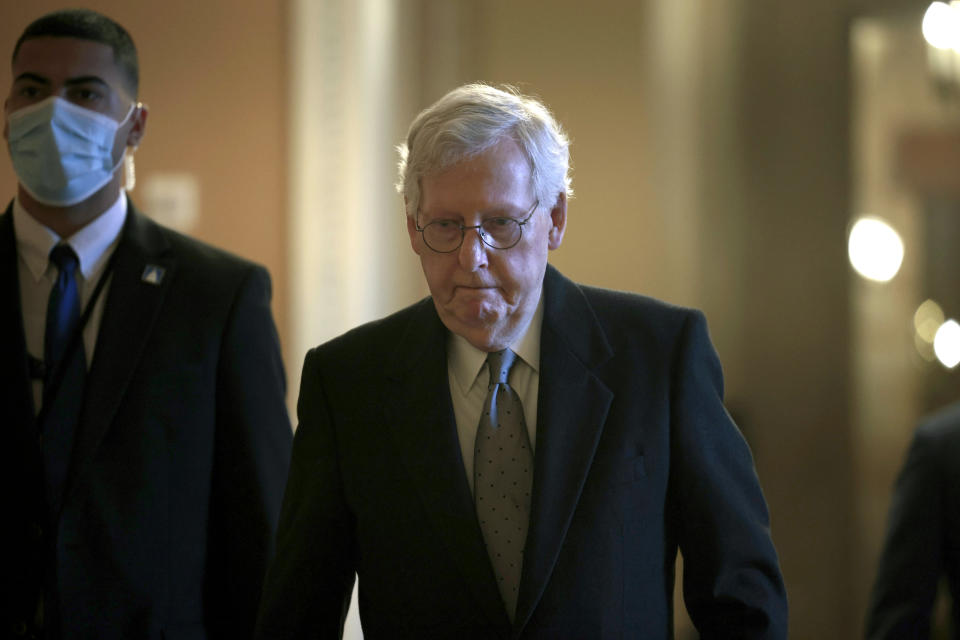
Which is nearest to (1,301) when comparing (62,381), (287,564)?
(62,381)

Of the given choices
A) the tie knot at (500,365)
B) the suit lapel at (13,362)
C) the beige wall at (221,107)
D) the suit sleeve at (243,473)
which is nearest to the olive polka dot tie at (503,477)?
the tie knot at (500,365)

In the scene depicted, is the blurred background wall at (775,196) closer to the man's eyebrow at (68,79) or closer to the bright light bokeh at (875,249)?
the bright light bokeh at (875,249)

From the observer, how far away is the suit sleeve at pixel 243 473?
198cm

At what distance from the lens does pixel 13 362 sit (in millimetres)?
1925

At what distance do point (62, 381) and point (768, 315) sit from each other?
4026 millimetres

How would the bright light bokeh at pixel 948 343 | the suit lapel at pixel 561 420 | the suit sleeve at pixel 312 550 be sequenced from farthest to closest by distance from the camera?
the bright light bokeh at pixel 948 343 → the suit sleeve at pixel 312 550 → the suit lapel at pixel 561 420

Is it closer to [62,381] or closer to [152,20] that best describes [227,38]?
[152,20]

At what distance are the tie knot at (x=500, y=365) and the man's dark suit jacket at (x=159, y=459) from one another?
559 mm

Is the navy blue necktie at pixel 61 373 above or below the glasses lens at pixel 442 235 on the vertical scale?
below

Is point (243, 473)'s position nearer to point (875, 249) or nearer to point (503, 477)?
point (503, 477)

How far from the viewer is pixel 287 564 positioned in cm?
164

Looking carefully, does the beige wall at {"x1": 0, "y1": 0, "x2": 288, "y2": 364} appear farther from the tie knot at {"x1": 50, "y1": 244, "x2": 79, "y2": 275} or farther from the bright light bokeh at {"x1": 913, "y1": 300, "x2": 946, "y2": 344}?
the bright light bokeh at {"x1": 913, "y1": 300, "x2": 946, "y2": 344}

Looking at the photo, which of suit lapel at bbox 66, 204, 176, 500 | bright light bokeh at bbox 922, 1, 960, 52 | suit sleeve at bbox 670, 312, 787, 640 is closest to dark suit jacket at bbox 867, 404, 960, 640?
suit sleeve at bbox 670, 312, 787, 640

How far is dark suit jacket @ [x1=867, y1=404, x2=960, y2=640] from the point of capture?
2.13 meters
